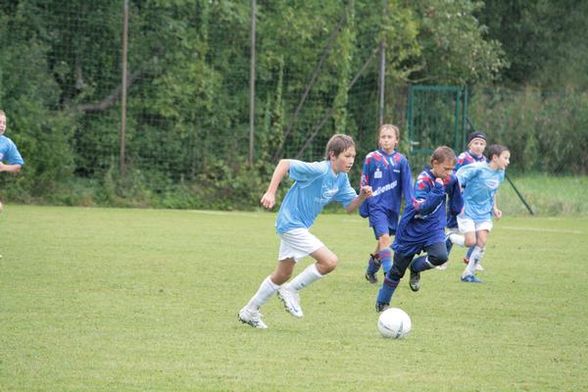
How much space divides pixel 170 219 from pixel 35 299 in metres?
9.39

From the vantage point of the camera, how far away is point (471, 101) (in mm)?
26312

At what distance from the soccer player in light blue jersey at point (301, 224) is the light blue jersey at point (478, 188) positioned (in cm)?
405

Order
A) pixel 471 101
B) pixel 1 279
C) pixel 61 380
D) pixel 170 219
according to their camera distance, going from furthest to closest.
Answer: pixel 471 101 < pixel 170 219 < pixel 1 279 < pixel 61 380

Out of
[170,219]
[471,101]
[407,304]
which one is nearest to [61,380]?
[407,304]

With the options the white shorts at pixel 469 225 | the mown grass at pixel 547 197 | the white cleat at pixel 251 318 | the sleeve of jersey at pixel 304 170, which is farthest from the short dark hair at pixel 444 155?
the mown grass at pixel 547 197

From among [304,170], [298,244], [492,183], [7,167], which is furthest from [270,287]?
[7,167]

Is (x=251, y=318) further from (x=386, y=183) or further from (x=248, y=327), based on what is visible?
(x=386, y=183)

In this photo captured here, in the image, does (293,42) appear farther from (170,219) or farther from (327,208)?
(170,219)

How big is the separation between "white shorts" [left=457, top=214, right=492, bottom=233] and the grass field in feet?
1.82

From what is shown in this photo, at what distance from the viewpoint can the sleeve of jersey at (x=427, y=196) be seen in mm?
8930

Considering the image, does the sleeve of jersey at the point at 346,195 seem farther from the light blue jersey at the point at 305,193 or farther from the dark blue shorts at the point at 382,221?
the dark blue shorts at the point at 382,221

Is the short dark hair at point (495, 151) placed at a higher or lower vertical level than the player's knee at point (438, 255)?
higher

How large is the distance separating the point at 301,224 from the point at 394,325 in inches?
45.9

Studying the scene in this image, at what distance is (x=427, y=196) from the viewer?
907cm
